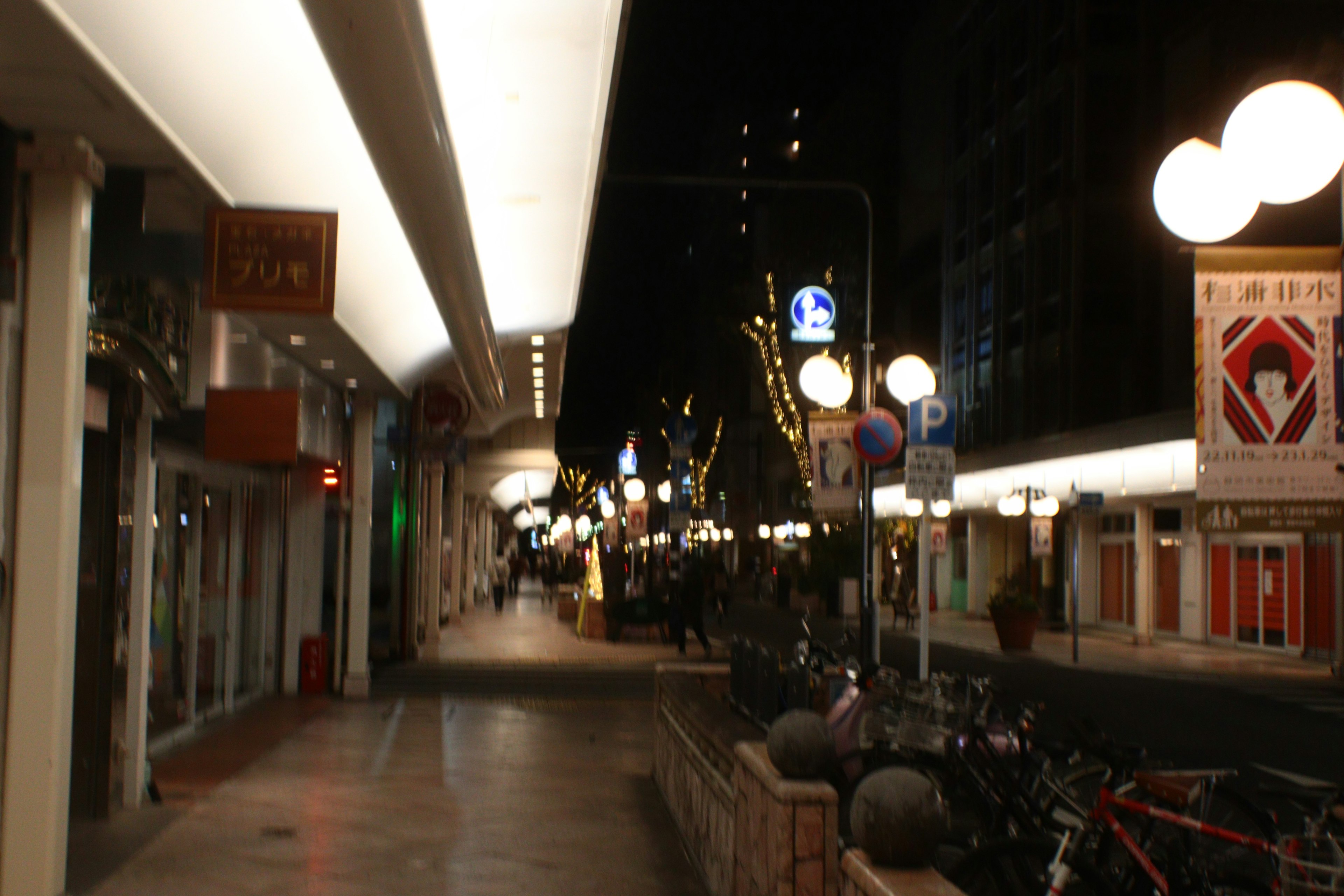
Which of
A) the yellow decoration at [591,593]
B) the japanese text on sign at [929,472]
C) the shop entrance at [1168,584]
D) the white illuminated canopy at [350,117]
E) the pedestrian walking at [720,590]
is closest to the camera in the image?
the white illuminated canopy at [350,117]

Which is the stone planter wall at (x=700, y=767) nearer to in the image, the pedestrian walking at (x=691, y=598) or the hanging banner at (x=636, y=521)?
the pedestrian walking at (x=691, y=598)

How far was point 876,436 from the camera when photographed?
36.7ft

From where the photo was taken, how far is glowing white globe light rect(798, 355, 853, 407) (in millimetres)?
13570

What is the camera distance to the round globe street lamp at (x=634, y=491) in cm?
2786

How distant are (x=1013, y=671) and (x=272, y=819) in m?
15.0

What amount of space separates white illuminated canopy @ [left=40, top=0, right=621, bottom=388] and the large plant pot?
15.0 m

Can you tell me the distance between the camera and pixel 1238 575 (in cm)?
2725

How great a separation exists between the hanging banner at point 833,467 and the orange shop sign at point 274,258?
7250mm

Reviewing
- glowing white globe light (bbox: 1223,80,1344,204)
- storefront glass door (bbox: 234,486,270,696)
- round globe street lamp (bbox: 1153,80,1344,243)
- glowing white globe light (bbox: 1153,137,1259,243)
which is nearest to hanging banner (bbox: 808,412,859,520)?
storefront glass door (bbox: 234,486,270,696)

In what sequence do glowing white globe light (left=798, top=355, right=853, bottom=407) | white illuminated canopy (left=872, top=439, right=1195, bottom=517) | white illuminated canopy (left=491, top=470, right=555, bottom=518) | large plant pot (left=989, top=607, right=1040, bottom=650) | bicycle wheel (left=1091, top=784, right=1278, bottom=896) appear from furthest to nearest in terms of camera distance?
white illuminated canopy (left=491, top=470, right=555, bottom=518)
large plant pot (left=989, top=607, right=1040, bottom=650)
white illuminated canopy (left=872, top=439, right=1195, bottom=517)
glowing white globe light (left=798, top=355, right=853, bottom=407)
bicycle wheel (left=1091, top=784, right=1278, bottom=896)

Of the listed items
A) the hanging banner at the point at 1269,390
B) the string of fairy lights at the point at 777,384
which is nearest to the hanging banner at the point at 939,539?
the string of fairy lights at the point at 777,384

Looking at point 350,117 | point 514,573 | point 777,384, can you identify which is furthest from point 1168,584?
point 350,117

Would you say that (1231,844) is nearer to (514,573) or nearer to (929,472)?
(929,472)

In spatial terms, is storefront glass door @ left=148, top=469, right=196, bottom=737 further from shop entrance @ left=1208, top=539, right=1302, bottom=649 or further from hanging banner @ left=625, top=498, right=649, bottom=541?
shop entrance @ left=1208, top=539, right=1302, bottom=649
